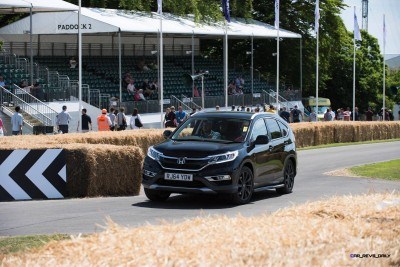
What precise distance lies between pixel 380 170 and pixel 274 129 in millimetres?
8070

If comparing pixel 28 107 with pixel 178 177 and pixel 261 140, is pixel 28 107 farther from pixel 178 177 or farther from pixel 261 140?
pixel 178 177

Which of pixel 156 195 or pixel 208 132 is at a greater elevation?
pixel 208 132

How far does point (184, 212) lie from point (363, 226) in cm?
843

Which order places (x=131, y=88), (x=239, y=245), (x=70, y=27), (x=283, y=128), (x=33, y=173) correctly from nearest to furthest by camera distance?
1. (x=239, y=245)
2. (x=33, y=173)
3. (x=283, y=128)
4. (x=70, y=27)
5. (x=131, y=88)

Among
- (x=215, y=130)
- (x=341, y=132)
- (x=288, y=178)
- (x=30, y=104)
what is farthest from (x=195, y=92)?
(x=215, y=130)

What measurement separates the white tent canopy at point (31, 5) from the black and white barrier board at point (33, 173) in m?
18.9

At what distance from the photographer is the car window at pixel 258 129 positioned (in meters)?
18.2

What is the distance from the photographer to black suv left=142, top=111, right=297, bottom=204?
16766 mm

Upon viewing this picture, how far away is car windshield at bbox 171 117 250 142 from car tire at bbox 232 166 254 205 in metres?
0.68

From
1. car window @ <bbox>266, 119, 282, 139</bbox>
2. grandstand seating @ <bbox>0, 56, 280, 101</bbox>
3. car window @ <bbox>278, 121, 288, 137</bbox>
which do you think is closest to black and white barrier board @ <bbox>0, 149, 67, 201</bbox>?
car window @ <bbox>266, 119, 282, 139</bbox>

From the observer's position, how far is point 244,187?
57.2 ft

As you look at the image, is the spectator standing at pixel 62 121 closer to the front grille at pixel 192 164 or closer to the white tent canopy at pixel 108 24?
the white tent canopy at pixel 108 24

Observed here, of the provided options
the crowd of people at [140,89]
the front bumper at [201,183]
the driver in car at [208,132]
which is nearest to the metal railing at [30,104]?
the crowd of people at [140,89]

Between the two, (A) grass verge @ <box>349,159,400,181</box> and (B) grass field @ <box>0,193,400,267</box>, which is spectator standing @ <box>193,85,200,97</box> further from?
(B) grass field @ <box>0,193,400,267</box>
